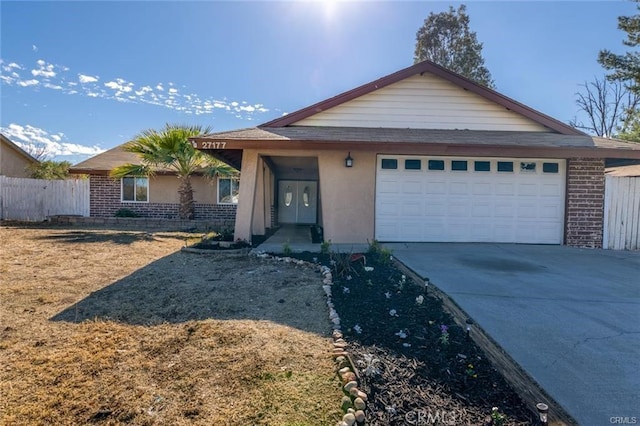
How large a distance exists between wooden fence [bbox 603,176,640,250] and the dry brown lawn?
8599mm

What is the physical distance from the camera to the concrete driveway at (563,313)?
2.60m

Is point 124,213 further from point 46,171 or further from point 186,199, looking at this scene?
point 46,171

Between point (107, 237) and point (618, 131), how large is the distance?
36.7 meters

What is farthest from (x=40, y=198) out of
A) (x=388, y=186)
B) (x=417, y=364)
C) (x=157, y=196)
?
(x=417, y=364)

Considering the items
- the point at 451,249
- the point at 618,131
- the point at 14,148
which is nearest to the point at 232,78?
the point at 451,249

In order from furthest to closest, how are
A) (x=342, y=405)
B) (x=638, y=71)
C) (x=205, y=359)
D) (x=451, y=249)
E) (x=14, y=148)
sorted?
(x=14, y=148) < (x=638, y=71) < (x=451, y=249) < (x=205, y=359) < (x=342, y=405)

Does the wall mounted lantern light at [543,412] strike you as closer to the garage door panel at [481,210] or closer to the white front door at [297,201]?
the garage door panel at [481,210]

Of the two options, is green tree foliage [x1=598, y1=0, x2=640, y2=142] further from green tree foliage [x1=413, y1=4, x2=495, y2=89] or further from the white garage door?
the white garage door

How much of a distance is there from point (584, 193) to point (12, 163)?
29.7m

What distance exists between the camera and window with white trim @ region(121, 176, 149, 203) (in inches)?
682

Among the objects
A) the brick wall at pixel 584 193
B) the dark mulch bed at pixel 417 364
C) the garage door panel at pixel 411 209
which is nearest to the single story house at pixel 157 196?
the garage door panel at pixel 411 209

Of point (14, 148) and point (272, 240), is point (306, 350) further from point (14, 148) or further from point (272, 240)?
point (14, 148)

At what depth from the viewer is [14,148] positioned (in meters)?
21.8

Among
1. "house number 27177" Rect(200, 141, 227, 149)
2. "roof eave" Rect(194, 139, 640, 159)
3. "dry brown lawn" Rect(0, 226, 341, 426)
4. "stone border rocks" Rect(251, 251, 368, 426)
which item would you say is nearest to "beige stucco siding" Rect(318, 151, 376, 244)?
"roof eave" Rect(194, 139, 640, 159)
